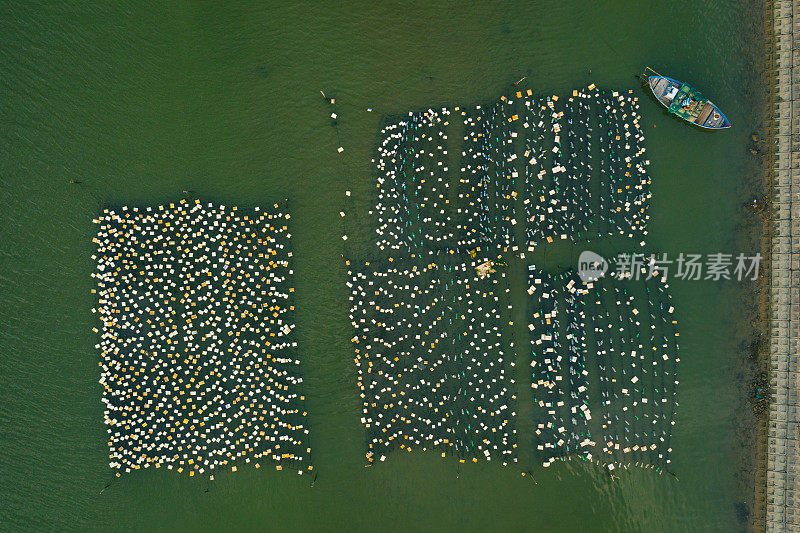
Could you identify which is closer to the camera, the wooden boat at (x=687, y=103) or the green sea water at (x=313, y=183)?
the wooden boat at (x=687, y=103)

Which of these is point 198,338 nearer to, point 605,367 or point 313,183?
point 313,183

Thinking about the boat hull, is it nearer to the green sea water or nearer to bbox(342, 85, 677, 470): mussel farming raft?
the green sea water

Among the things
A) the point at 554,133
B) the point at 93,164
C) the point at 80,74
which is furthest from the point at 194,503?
the point at 554,133

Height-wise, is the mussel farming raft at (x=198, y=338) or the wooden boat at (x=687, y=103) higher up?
the wooden boat at (x=687, y=103)

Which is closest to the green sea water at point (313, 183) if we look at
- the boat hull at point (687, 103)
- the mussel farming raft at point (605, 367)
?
the boat hull at point (687, 103)

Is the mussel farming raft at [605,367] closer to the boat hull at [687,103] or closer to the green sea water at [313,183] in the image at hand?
the green sea water at [313,183]

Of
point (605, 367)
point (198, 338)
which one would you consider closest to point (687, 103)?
point (605, 367)
